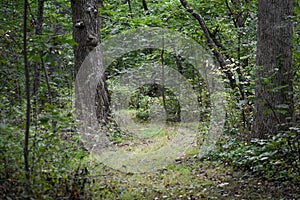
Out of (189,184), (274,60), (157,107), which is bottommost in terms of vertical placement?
(189,184)

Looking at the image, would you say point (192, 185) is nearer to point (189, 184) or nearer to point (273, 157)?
point (189, 184)

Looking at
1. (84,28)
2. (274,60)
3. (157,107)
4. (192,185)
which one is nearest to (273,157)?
(192,185)

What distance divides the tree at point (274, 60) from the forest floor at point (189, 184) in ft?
3.43

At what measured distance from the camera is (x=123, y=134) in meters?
8.70

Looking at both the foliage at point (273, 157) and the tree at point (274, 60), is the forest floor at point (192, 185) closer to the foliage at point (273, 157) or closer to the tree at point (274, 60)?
the foliage at point (273, 157)

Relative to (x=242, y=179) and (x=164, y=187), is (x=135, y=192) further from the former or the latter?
(x=242, y=179)

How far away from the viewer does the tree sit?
237 inches

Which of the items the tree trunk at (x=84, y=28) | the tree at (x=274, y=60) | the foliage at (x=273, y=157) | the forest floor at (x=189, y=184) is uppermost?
the tree trunk at (x=84, y=28)

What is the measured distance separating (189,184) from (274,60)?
104 inches

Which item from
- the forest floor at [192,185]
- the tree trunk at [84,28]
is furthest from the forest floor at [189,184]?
the tree trunk at [84,28]

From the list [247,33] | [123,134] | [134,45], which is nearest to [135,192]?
[123,134]

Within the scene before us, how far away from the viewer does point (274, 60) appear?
614 cm

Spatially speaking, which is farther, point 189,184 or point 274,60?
point 274,60

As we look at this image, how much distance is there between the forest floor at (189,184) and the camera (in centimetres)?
462
